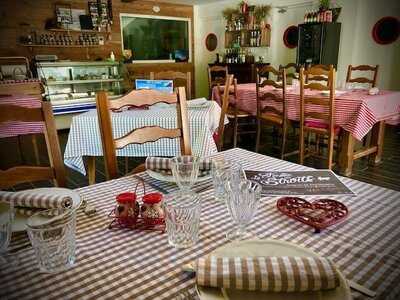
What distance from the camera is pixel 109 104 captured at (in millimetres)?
1294

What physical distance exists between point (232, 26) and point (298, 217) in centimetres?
624

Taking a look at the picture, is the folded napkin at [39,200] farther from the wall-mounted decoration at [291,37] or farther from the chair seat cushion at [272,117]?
the wall-mounted decoration at [291,37]

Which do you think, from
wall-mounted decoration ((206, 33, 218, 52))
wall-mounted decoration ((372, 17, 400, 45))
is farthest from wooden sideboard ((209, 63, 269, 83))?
wall-mounted decoration ((372, 17, 400, 45))

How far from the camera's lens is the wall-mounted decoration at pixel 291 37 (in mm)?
5805

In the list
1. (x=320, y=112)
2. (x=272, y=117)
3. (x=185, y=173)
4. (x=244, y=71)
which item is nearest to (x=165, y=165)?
(x=185, y=173)

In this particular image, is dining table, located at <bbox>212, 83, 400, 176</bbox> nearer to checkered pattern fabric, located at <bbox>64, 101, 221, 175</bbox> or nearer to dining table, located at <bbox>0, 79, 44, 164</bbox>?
checkered pattern fabric, located at <bbox>64, 101, 221, 175</bbox>

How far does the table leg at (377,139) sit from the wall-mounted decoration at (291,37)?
10.3 ft

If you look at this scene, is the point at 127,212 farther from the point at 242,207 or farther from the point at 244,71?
the point at 244,71

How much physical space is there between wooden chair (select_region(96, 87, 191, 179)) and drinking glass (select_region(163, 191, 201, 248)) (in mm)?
578

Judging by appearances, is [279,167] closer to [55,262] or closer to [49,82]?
[55,262]

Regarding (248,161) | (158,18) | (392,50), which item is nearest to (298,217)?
(248,161)

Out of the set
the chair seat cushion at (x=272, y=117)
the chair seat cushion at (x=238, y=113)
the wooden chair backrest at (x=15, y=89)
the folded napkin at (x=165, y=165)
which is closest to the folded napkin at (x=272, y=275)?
the folded napkin at (x=165, y=165)

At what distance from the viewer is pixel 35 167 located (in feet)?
3.92

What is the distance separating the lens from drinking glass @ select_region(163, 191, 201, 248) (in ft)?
2.33
